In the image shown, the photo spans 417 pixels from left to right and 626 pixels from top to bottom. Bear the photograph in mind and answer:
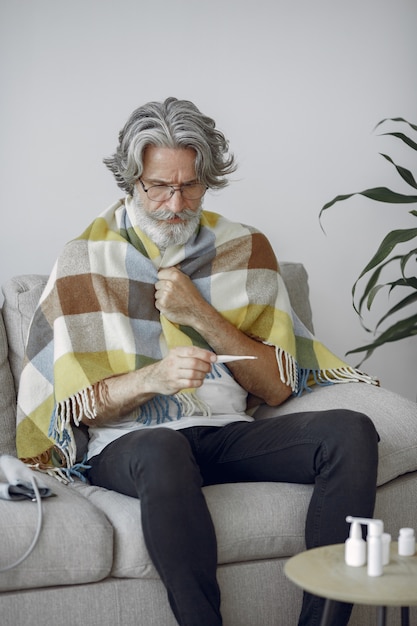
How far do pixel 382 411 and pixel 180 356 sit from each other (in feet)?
1.91

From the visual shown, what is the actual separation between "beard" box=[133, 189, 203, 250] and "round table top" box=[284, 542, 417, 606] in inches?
39.0

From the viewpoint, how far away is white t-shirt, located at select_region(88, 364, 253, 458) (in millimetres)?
2143

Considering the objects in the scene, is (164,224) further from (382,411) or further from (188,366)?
(382,411)

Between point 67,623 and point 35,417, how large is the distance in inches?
21.8

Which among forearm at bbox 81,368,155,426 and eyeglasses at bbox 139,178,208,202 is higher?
eyeglasses at bbox 139,178,208,202

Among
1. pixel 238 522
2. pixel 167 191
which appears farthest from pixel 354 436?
pixel 167 191

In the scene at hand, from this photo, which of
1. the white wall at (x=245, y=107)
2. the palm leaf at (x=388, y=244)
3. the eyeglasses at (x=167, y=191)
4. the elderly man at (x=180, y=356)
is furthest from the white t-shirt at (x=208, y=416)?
the white wall at (x=245, y=107)

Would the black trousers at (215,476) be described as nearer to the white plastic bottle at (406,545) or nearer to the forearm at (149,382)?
the forearm at (149,382)

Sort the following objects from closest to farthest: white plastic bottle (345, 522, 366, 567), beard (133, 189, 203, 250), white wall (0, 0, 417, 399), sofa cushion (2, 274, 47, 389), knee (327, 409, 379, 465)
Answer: white plastic bottle (345, 522, 366, 567) < knee (327, 409, 379, 465) < beard (133, 189, 203, 250) < sofa cushion (2, 274, 47, 389) < white wall (0, 0, 417, 399)

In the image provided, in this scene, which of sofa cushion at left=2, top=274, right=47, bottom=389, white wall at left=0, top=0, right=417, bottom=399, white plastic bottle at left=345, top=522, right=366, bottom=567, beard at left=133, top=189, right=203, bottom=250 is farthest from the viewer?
white wall at left=0, top=0, right=417, bottom=399

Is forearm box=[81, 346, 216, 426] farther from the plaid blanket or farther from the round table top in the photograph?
the round table top

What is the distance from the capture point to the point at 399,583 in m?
1.41

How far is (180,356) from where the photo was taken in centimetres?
196

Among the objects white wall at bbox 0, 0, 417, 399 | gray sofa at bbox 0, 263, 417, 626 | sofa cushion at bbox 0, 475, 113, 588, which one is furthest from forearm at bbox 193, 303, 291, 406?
white wall at bbox 0, 0, 417, 399
